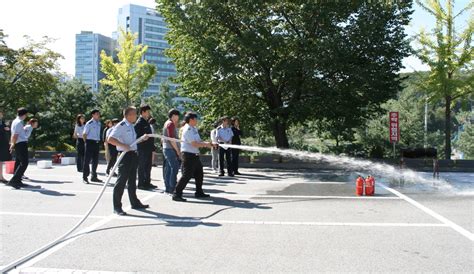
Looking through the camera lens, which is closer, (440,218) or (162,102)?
(440,218)

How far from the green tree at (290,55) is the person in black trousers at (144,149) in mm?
8679

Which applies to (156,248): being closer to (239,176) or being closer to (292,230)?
(292,230)

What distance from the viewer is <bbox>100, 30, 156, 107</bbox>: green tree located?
33.3 m

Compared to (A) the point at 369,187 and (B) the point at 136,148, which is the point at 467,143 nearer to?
(A) the point at 369,187

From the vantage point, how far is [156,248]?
5535 millimetres

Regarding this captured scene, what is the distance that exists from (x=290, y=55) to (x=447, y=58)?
338 inches

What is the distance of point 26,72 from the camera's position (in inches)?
1032

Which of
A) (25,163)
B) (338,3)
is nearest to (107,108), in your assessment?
(338,3)

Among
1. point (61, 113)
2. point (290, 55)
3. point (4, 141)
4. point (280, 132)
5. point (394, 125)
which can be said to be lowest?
point (4, 141)

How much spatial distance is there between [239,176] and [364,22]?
31.2 ft

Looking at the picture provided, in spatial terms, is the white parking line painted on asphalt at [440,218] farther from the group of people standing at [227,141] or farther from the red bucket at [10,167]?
the red bucket at [10,167]

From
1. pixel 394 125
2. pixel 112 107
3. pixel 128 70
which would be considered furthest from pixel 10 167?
pixel 112 107

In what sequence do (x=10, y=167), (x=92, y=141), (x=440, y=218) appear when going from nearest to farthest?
1. (x=440, y=218)
2. (x=92, y=141)
3. (x=10, y=167)

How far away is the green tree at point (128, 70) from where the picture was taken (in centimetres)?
3331
